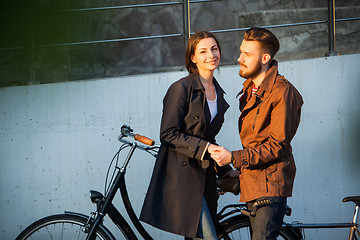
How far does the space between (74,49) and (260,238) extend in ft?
15.0

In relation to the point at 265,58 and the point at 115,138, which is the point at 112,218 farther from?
the point at 265,58

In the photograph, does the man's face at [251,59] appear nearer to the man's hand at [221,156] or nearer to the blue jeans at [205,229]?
the man's hand at [221,156]

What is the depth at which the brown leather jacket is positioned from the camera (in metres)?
2.78

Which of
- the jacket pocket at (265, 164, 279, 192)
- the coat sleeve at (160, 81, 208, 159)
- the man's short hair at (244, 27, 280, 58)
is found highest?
the man's short hair at (244, 27, 280, 58)

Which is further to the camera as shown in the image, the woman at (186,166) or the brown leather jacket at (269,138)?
the woman at (186,166)

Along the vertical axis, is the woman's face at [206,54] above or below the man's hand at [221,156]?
above

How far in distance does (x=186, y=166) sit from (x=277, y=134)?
66cm

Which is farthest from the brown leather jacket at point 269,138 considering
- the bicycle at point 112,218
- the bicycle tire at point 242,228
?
the bicycle tire at point 242,228

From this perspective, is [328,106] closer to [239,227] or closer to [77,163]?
[239,227]

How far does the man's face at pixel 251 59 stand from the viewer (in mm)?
2918

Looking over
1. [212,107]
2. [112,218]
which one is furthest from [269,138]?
[112,218]

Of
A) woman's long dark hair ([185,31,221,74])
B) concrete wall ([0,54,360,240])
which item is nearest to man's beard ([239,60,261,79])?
woman's long dark hair ([185,31,221,74])

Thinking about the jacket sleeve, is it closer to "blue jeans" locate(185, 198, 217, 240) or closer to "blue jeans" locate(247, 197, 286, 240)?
"blue jeans" locate(247, 197, 286, 240)

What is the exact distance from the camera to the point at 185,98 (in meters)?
3.17
